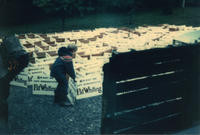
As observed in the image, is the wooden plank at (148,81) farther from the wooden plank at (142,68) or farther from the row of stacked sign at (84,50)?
the row of stacked sign at (84,50)

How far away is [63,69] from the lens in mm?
5879

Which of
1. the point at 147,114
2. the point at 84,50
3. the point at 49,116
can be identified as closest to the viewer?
the point at 147,114

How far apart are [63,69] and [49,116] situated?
1.06 meters

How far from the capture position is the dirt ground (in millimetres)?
5147

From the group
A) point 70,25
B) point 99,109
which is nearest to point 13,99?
point 99,109

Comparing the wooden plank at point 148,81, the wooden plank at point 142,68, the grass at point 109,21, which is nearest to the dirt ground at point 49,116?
the wooden plank at point 148,81

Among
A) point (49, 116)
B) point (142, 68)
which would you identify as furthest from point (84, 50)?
point (142, 68)

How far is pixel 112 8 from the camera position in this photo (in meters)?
21.4

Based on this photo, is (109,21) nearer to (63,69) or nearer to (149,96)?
(63,69)

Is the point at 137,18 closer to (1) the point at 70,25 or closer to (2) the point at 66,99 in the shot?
(1) the point at 70,25

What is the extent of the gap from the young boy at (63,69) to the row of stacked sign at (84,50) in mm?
631

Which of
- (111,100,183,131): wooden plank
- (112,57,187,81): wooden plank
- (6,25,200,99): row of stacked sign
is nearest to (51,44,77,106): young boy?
(6,25,200,99): row of stacked sign

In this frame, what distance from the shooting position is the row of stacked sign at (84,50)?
279 inches

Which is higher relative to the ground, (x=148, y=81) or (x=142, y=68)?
(x=142, y=68)
